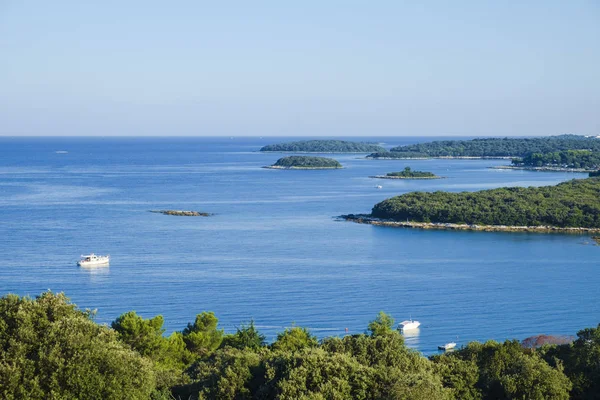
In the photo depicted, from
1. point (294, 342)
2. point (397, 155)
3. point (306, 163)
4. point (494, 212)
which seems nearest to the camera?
point (294, 342)

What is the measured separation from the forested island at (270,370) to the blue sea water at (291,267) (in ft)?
30.6

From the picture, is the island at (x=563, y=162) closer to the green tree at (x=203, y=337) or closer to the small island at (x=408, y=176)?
the small island at (x=408, y=176)

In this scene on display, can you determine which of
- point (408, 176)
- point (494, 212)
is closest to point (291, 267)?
A: point (494, 212)

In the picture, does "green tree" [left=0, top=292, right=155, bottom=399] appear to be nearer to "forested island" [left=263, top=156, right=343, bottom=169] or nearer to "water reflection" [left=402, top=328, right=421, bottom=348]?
"water reflection" [left=402, top=328, right=421, bottom=348]

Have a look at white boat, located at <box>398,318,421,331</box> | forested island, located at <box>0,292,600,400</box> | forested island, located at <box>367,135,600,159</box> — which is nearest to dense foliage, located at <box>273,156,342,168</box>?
forested island, located at <box>367,135,600,159</box>

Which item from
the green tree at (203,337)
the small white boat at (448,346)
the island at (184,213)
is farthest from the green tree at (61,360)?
the island at (184,213)

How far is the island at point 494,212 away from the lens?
4556 centimetres

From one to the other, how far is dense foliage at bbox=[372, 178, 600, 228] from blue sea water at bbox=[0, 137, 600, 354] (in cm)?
279

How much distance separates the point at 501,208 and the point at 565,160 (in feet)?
185

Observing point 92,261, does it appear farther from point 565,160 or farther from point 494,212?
point 565,160

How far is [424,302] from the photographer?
88.2 feet

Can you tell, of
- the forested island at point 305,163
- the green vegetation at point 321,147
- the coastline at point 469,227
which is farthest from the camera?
the green vegetation at point 321,147

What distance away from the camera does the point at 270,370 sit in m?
11.0

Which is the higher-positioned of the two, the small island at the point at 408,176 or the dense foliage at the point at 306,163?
the dense foliage at the point at 306,163
